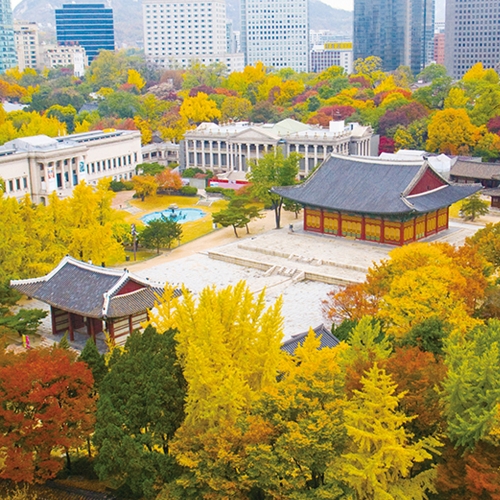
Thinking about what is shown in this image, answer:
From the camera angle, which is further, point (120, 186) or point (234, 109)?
point (234, 109)

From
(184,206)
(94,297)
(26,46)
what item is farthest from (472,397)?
(26,46)

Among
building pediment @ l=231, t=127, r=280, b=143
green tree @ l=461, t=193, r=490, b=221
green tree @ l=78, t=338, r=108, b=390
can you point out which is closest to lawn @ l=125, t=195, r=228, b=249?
building pediment @ l=231, t=127, r=280, b=143

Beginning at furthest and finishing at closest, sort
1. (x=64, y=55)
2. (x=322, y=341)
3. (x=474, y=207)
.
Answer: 1. (x=64, y=55)
2. (x=474, y=207)
3. (x=322, y=341)

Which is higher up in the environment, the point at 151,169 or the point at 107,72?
the point at 107,72

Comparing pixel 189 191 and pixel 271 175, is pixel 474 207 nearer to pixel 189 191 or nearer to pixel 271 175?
pixel 271 175

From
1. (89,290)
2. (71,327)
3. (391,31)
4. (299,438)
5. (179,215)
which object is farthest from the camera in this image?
(391,31)

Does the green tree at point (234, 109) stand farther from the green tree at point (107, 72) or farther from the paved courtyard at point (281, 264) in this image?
the paved courtyard at point (281, 264)

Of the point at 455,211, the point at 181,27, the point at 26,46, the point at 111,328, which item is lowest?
the point at 455,211
